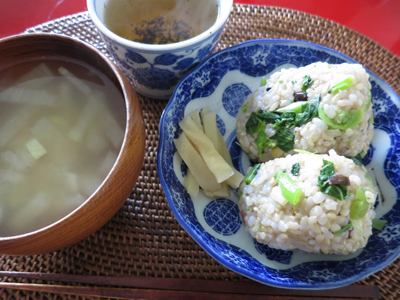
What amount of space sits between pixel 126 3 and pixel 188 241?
1.14 metres

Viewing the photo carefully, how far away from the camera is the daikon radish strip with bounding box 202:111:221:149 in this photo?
4.63 ft

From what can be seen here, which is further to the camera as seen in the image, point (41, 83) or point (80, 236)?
point (41, 83)

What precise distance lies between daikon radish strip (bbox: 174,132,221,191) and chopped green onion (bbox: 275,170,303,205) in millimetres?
284

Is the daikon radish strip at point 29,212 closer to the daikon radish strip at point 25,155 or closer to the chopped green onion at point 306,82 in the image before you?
the daikon radish strip at point 25,155

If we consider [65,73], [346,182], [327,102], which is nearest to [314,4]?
[327,102]

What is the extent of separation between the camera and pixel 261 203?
47.1 inches

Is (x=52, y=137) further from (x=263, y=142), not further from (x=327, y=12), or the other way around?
(x=327, y=12)

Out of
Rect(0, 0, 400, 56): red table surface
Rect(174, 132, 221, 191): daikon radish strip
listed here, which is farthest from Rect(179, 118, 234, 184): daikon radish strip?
Rect(0, 0, 400, 56): red table surface

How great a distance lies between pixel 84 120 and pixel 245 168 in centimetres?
74

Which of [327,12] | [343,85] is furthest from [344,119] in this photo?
[327,12]

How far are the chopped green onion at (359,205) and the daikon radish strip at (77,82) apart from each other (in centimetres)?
106

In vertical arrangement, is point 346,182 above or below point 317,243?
above

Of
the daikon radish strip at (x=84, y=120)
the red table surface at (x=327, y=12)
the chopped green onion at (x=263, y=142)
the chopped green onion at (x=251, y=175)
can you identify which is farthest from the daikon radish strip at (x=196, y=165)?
the red table surface at (x=327, y=12)

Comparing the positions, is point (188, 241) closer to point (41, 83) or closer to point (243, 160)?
point (243, 160)
